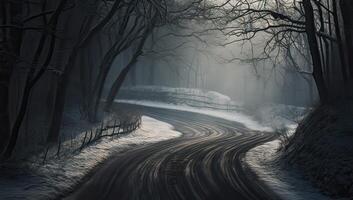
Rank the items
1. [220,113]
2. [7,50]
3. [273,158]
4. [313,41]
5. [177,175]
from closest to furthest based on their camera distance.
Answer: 1. [7,50]
2. [177,175]
3. [313,41]
4. [273,158]
5. [220,113]

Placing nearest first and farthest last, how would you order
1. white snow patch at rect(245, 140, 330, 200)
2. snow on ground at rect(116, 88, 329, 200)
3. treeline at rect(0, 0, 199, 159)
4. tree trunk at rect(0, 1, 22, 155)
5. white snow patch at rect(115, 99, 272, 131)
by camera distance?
1. white snow patch at rect(245, 140, 330, 200)
2. snow on ground at rect(116, 88, 329, 200)
3. tree trunk at rect(0, 1, 22, 155)
4. treeline at rect(0, 0, 199, 159)
5. white snow patch at rect(115, 99, 272, 131)

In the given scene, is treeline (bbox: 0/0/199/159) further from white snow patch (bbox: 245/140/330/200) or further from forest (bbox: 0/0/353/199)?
white snow patch (bbox: 245/140/330/200)

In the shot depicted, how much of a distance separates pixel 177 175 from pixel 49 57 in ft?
Answer: 20.0

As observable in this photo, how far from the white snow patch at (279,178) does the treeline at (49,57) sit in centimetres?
752

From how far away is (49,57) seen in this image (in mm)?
15188

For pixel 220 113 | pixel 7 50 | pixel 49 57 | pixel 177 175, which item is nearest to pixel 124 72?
pixel 220 113

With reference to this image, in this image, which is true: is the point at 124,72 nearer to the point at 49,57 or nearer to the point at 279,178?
the point at 49,57

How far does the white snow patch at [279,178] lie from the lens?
13259 millimetres

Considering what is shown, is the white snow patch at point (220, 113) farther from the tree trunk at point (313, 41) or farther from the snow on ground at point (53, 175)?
the snow on ground at point (53, 175)

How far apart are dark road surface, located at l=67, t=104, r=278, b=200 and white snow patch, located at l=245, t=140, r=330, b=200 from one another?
0.43m

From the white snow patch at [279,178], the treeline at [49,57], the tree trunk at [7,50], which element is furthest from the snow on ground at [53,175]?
the white snow patch at [279,178]

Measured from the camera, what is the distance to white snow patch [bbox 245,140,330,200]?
13.3 metres

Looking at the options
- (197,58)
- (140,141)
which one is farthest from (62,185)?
(197,58)

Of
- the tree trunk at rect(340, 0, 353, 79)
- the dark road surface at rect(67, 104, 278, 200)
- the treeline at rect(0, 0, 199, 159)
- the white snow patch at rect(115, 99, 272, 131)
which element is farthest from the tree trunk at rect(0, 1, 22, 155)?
the white snow patch at rect(115, 99, 272, 131)
